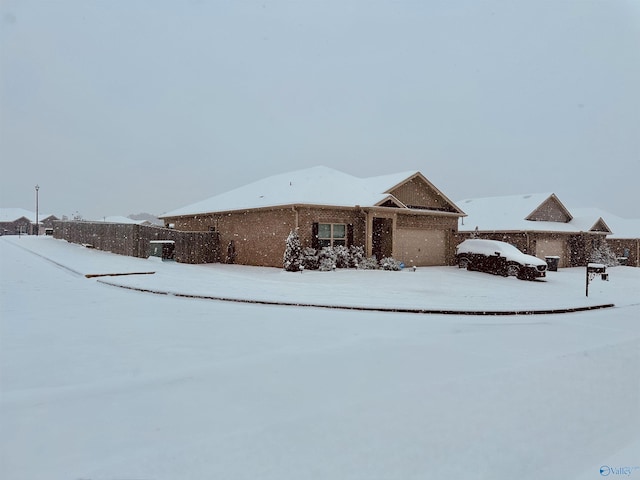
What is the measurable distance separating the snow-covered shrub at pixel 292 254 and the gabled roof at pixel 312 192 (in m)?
1.81

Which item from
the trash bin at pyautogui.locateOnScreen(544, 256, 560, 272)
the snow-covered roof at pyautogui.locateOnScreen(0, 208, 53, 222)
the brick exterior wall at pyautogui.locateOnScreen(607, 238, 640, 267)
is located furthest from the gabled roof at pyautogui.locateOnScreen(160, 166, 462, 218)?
the snow-covered roof at pyautogui.locateOnScreen(0, 208, 53, 222)

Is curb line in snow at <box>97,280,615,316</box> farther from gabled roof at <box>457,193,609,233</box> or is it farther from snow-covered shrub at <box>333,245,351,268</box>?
gabled roof at <box>457,193,609,233</box>

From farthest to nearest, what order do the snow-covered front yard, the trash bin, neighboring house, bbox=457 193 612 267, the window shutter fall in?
neighboring house, bbox=457 193 612 267
the trash bin
the window shutter
the snow-covered front yard

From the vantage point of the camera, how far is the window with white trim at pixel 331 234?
66.5ft

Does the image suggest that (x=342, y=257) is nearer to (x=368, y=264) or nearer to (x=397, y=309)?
(x=368, y=264)

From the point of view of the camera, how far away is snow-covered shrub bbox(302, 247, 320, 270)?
18.8 meters

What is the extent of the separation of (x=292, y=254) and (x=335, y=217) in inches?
133

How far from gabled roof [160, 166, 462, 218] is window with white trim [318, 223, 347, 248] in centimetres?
117

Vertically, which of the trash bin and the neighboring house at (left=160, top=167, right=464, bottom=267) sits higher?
the neighboring house at (left=160, top=167, right=464, bottom=267)

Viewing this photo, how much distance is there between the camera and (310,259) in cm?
1878

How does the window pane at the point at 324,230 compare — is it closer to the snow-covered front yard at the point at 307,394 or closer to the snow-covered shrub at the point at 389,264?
the snow-covered shrub at the point at 389,264

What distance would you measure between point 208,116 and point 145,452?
107 meters

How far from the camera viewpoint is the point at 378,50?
42.6 meters

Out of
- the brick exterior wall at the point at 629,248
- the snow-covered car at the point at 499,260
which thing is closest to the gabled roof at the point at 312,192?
the snow-covered car at the point at 499,260
